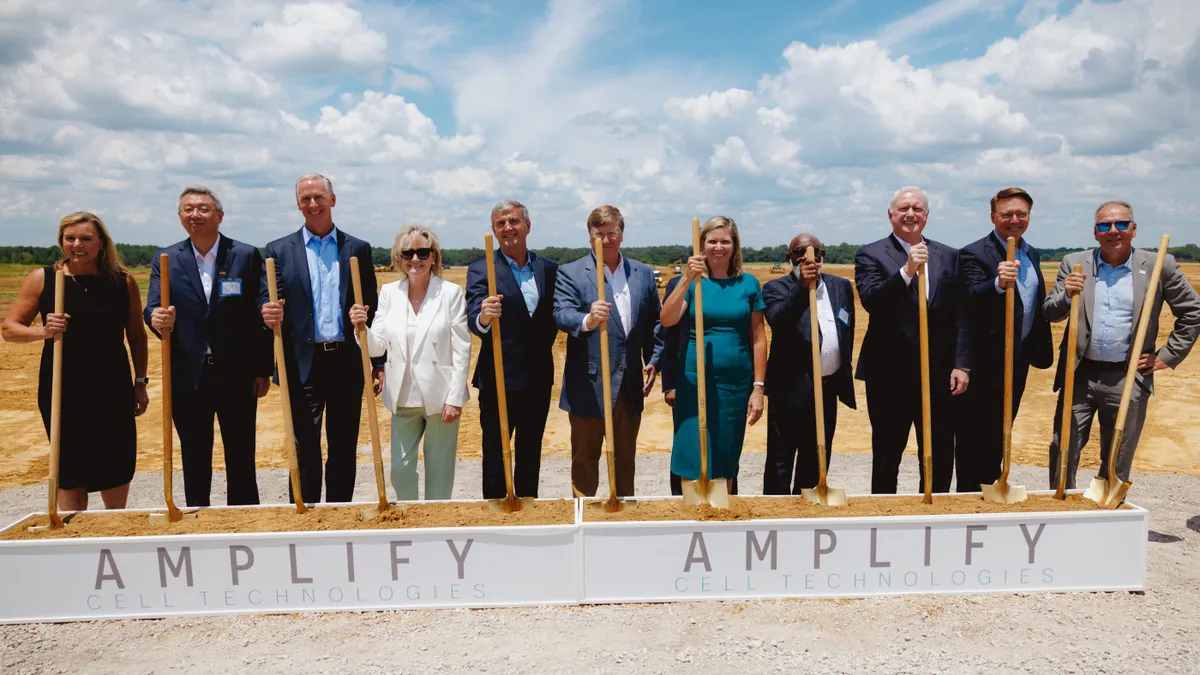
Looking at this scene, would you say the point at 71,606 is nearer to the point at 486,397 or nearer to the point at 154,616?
the point at 154,616

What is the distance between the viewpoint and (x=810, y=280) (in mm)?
4277

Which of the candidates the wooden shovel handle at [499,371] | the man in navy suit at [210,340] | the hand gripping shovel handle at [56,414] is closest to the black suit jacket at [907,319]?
the wooden shovel handle at [499,371]

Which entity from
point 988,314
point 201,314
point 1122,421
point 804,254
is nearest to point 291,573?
point 201,314

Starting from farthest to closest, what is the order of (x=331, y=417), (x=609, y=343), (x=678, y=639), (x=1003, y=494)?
1. (x=331, y=417)
2. (x=609, y=343)
3. (x=1003, y=494)
4. (x=678, y=639)

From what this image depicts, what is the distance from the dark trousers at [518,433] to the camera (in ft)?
15.1

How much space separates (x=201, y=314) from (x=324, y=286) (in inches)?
27.6

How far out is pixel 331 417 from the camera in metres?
4.57

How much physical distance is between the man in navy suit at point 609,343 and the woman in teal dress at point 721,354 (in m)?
0.27

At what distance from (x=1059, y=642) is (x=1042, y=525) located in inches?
24.3

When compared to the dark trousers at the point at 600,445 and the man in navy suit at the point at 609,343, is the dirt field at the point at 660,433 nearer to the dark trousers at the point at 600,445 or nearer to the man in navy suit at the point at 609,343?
the dark trousers at the point at 600,445

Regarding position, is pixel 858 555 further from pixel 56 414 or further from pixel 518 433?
pixel 56 414

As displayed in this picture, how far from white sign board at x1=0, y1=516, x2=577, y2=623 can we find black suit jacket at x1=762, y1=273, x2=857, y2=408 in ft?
5.27

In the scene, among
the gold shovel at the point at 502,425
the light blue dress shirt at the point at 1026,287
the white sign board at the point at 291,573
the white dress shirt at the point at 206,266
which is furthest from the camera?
the light blue dress shirt at the point at 1026,287

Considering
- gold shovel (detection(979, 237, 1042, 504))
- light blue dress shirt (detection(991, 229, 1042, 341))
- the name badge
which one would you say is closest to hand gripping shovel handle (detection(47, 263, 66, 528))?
the name badge
